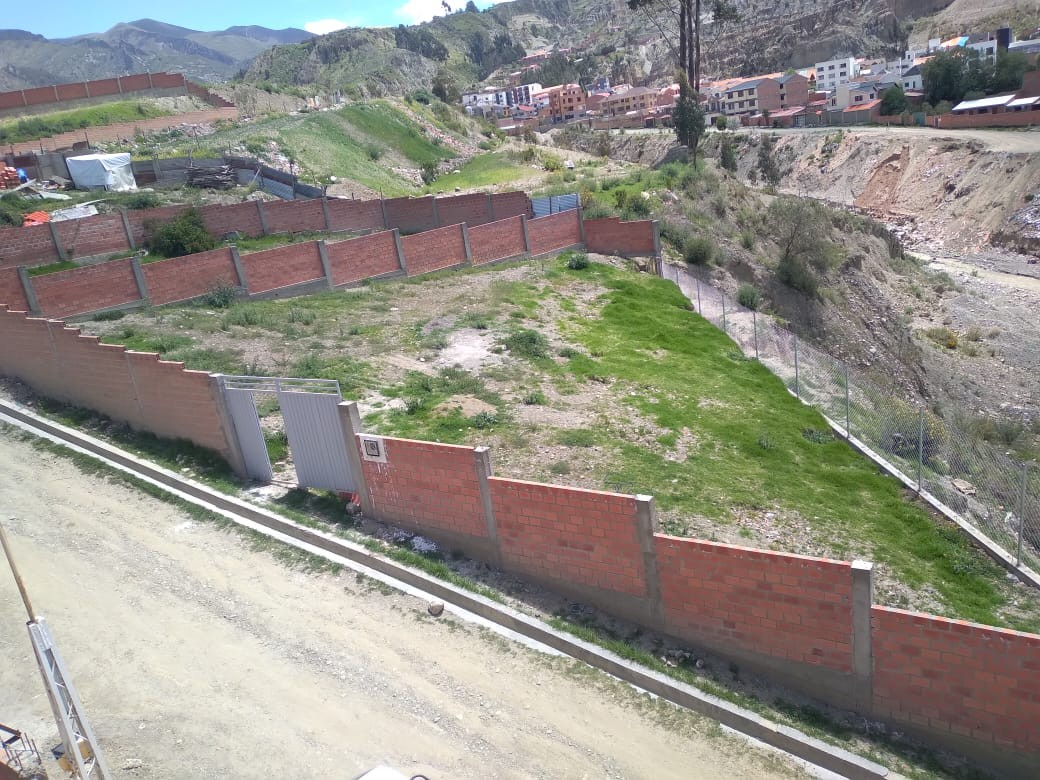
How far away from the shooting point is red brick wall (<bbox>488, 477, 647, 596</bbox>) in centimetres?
915

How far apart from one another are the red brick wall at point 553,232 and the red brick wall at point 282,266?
9.27m

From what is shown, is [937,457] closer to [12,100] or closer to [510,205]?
[510,205]

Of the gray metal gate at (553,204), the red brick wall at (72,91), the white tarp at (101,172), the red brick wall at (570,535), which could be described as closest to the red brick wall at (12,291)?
the red brick wall at (570,535)

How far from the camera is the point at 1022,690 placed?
279 inches

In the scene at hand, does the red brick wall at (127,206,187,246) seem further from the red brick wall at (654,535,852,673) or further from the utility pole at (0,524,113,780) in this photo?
the red brick wall at (654,535,852,673)

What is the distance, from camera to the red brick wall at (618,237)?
3161cm

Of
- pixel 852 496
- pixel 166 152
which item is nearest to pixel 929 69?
pixel 166 152

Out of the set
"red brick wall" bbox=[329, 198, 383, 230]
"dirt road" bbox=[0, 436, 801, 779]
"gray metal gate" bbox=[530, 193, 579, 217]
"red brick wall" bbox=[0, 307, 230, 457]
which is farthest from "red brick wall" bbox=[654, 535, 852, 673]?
"red brick wall" bbox=[329, 198, 383, 230]

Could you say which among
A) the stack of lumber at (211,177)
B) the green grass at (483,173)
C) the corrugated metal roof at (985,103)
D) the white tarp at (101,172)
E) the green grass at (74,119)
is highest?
the green grass at (74,119)

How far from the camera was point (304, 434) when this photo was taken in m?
12.1

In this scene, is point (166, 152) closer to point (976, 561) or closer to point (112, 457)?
point (112, 457)

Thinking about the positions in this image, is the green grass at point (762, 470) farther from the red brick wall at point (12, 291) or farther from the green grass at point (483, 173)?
the green grass at point (483, 173)

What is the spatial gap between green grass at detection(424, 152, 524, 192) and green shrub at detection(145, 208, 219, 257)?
22.0 metres

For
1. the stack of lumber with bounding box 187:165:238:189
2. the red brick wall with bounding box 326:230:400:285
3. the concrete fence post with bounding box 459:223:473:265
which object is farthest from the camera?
the stack of lumber with bounding box 187:165:238:189
